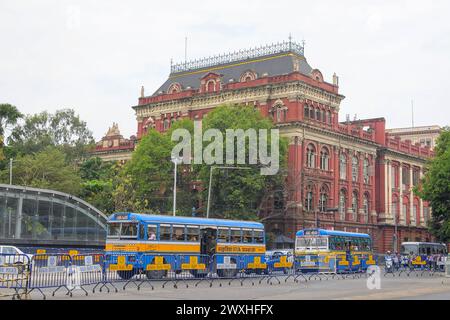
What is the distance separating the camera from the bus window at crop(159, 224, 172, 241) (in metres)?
32.0

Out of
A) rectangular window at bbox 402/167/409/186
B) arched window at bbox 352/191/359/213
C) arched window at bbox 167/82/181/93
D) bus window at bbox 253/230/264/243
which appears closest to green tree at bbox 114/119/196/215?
arched window at bbox 167/82/181/93

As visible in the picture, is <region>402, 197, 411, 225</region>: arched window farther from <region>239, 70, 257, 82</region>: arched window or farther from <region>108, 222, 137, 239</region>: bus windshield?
<region>108, 222, 137, 239</region>: bus windshield

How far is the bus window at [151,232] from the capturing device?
103ft

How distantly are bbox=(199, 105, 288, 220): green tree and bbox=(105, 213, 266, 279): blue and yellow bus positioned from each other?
2069 centimetres

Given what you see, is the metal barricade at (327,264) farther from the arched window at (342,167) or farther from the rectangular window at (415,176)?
the rectangular window at (415,176)

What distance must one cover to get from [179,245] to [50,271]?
1102cm

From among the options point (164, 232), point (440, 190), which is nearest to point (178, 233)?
point (164, 232)

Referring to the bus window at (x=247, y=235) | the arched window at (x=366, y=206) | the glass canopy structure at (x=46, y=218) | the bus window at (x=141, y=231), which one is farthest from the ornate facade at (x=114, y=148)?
the bus window at (x=141, y=231)

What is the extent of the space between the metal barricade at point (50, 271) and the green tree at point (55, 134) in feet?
196

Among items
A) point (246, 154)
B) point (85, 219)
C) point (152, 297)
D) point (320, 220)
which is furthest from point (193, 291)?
point (320, 220)

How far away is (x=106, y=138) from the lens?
286 feet

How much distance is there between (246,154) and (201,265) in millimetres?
27105
